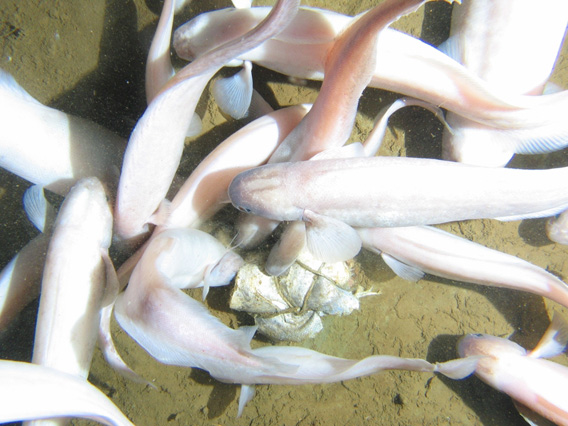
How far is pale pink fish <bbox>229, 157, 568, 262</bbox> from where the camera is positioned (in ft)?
6.64

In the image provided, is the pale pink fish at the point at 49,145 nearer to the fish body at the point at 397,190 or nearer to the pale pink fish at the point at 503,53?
the fish body at the point at 397,190

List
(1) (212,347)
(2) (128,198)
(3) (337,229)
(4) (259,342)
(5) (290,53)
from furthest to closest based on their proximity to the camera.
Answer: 1. (4) (259,342)
2. (5) (290,53)
3. (2) (128,198)
4. (3) (337,229)
5. (1) (212,347)

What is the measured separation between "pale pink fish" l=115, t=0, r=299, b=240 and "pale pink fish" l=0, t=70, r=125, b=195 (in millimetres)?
531

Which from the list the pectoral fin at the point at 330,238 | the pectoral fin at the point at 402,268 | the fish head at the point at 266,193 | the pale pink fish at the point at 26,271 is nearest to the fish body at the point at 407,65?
the fish head at the point at 266,193

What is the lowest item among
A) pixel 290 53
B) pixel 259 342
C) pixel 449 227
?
pixel 259 342

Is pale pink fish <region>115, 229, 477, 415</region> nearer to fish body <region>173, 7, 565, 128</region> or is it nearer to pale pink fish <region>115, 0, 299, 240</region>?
pale pink fish <region>115, 0, 299, 240</region>

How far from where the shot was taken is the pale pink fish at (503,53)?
2.44m

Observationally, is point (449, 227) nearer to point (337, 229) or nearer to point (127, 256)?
point (337, 229)

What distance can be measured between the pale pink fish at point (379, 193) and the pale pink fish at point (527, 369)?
1.38 metres

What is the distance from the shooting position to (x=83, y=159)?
2.65 metres

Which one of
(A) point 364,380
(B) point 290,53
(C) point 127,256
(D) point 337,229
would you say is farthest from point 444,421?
(B) point 290,53

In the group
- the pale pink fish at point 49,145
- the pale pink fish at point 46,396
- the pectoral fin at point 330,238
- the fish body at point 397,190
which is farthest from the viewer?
the pale pink fish at point 49,145

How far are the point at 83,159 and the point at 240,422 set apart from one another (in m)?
2.83

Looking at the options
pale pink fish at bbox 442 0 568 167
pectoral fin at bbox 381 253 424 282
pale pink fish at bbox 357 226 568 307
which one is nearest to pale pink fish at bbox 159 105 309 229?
pale pink fish at bbox 357 226 568 307
